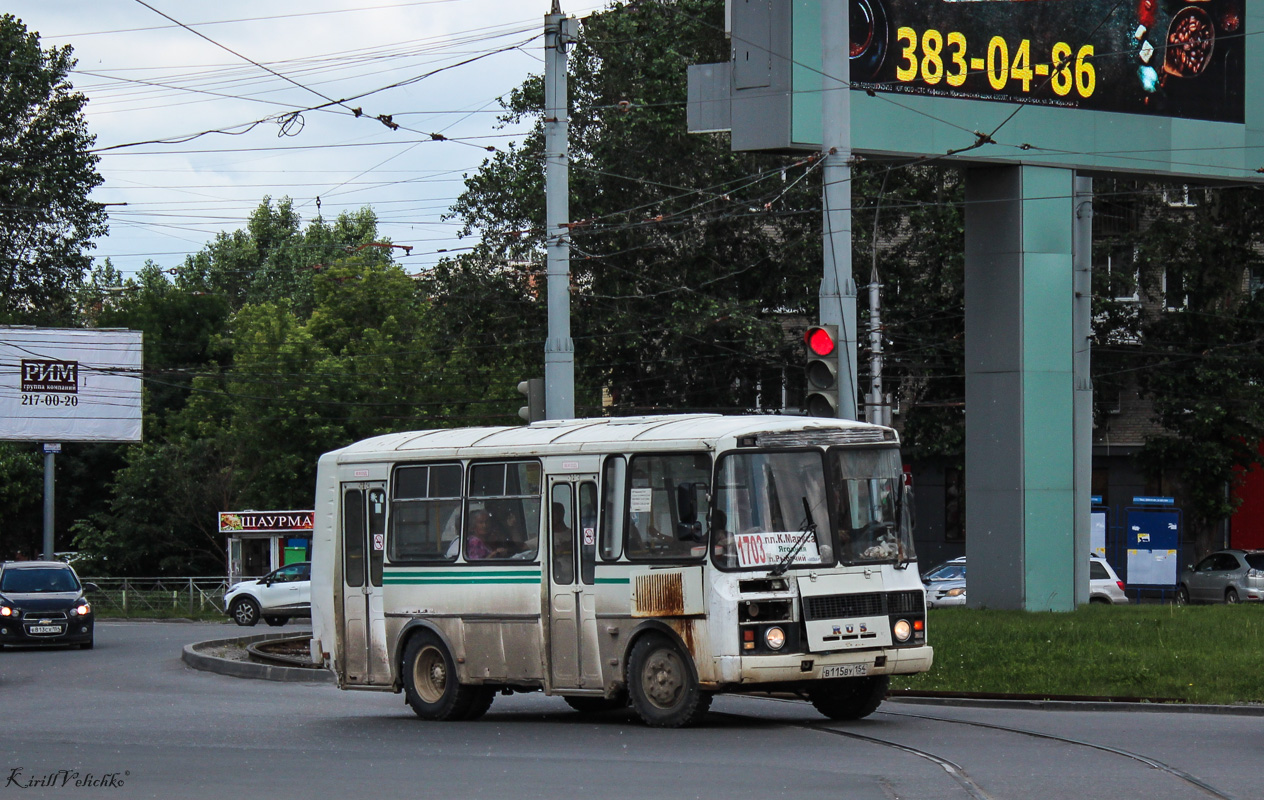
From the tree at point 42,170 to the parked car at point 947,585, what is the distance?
33.7 meters

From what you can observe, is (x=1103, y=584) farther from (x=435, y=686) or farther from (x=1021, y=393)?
(x=435, y=686)

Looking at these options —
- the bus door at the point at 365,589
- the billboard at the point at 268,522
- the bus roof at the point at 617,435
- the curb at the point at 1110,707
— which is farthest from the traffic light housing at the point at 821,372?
the billboard at the point at 268,522

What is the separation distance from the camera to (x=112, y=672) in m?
24.6

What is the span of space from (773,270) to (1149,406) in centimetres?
1359

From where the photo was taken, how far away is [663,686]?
14352 millimetres

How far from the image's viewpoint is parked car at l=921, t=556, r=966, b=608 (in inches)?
1465

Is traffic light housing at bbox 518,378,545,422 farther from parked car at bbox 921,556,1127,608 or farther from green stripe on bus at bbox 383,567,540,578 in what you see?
parked car at bbox 921,556,1127,608

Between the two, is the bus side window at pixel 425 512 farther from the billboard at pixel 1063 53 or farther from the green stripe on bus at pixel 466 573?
the billboard at pixel 1063 53

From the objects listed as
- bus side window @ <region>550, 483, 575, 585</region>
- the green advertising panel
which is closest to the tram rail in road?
bus side window @ <region>550, 483, 575, 585</region>

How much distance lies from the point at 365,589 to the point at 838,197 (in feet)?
21.0

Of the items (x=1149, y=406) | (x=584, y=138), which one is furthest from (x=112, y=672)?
(x=1149, y=406)

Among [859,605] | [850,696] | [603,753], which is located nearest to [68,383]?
[850,696]

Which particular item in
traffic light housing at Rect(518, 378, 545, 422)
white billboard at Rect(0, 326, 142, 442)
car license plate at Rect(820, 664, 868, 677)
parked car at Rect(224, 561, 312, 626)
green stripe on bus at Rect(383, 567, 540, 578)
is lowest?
parked car at Rect(224, 561, 312, 626)

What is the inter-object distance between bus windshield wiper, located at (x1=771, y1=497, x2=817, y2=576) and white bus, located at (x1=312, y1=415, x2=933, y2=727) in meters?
0.01
